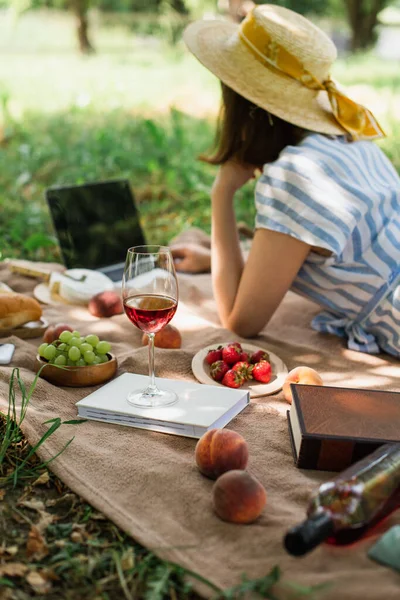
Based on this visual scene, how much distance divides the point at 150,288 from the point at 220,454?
1.44ft

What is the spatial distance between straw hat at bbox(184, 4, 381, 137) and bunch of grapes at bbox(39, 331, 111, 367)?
107 centimetres

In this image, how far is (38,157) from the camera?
554 cm

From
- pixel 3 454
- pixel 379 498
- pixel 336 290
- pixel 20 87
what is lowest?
pixel 20 87

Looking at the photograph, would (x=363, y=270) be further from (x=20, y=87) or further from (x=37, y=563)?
(x=20, y=87)

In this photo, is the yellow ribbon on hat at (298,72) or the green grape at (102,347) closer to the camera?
the green grape at (102,347)

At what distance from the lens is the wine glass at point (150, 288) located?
1.63 metres

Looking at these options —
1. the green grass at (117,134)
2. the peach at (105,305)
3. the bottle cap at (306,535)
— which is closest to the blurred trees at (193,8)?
the green grass at (117,134)

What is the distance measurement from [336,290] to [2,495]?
142cm

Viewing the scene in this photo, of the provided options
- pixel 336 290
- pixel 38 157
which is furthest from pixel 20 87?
pixel 336 290

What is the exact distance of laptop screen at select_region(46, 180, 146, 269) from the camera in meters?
3.07

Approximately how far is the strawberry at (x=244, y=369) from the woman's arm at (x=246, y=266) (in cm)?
35

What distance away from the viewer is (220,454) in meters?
1.50

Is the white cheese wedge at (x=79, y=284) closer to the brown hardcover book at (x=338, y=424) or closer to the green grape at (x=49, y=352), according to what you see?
the green grape at (x=49, y=352)

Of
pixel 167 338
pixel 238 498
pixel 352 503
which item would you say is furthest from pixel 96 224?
pixel 352 503
